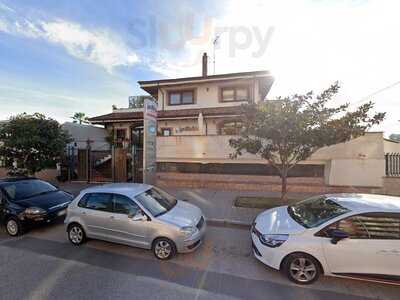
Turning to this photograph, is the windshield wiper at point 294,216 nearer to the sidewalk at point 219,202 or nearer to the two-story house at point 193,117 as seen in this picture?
the sidewalk at point 219,202

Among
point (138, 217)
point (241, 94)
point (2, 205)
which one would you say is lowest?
point (2, 205)

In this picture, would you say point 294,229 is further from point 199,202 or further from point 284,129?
point 199,202

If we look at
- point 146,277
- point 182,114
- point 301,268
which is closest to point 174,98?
point 182,114

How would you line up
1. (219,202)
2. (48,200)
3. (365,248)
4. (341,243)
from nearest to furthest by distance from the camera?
(365,248)
(341,243)
(48,200)
(219,202)

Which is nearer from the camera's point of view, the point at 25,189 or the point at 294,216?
the point at 294,216

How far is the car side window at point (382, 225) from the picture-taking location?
3.51 m

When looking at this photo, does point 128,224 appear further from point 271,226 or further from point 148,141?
point 148,141

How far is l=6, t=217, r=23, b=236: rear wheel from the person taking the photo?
5.89 meters

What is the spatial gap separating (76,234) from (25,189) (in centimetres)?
293

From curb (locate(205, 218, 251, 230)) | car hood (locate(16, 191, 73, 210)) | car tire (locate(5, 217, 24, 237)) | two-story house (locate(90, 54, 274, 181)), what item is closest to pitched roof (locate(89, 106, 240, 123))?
two-story house (locate(90, 54, 274, 181))

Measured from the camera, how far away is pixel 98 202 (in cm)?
529

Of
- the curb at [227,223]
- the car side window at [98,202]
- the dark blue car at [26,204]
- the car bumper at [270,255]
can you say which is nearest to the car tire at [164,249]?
the car side window at [98,202]

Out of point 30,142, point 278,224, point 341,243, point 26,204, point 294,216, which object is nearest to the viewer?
point 341,243

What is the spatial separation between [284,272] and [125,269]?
290 centimetres
